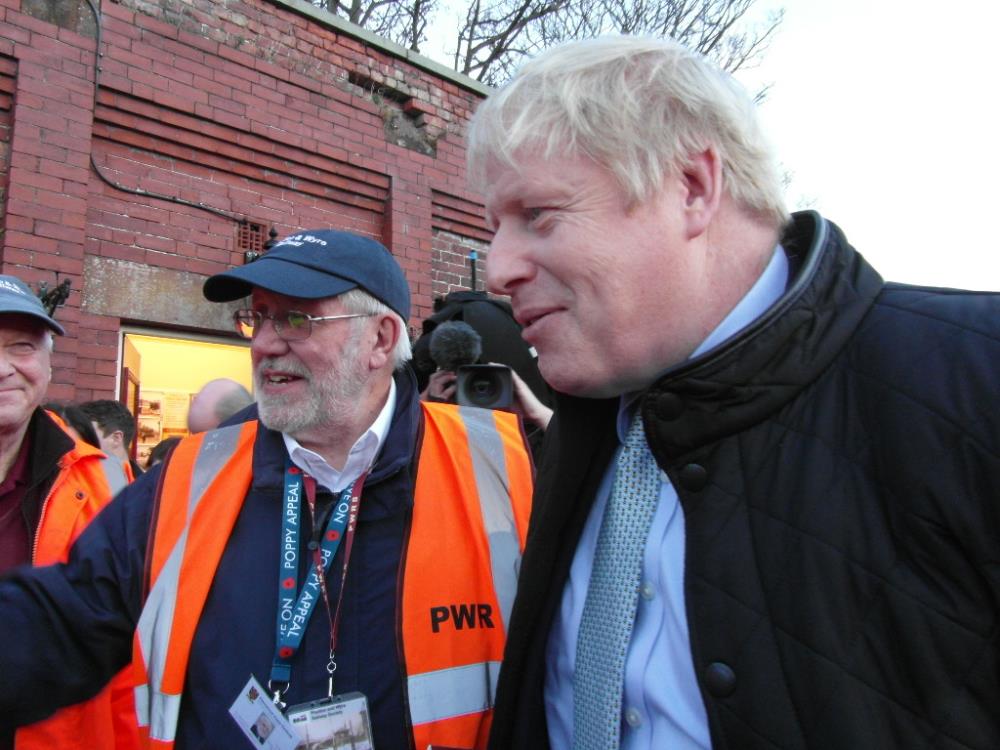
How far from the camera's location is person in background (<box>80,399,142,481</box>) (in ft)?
13.2

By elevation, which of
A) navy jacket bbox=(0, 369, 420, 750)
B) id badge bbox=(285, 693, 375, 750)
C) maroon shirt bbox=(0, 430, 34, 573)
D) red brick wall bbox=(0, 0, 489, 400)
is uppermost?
red brick wall bbox=(0, 0, 489, 400)

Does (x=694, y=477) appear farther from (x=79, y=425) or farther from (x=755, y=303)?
(x=79, y=425)

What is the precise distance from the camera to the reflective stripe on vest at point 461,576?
1.73 metres

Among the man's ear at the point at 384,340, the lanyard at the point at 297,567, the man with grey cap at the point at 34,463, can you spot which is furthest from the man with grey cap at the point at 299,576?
the man with grey cap at the point at 34,463

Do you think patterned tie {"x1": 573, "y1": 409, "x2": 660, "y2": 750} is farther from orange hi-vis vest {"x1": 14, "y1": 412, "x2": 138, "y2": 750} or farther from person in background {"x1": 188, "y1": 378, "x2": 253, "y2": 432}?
person in background {"x1": 188, "y1": 378, "x2": 253, "y2": 432}

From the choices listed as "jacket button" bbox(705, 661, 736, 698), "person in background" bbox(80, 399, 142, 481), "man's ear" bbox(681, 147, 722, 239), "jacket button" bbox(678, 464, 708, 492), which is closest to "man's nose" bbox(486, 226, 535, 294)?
"man's ear" bbox(681, 147, 722, 239)

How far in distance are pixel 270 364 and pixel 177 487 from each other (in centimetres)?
44

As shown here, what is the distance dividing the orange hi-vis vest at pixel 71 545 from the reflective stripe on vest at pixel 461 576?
876mm

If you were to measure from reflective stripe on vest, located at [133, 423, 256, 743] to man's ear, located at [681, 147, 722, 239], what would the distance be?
1.33m

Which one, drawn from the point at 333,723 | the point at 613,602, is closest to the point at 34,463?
the point at 333,723

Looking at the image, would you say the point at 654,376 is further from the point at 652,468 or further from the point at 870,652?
the point at 870,652

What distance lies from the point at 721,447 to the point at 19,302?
7.58 feet

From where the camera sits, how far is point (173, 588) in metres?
1.76

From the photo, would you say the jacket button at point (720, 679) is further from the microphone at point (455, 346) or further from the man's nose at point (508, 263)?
the microphone at point (455, 346)
